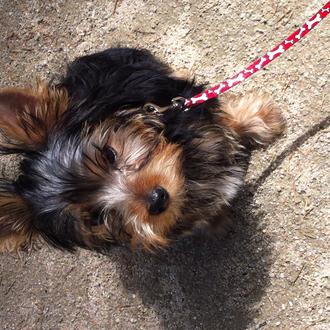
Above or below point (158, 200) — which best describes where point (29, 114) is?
below

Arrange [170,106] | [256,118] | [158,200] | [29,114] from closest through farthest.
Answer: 1. [158,200]
2. [29,114]
3. [170,106]
4. [256,118]

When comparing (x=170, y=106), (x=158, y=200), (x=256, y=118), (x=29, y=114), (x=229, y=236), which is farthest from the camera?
(x=229, y=236)

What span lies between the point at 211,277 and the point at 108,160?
134cm

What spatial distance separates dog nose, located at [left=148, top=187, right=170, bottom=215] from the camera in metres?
2.42

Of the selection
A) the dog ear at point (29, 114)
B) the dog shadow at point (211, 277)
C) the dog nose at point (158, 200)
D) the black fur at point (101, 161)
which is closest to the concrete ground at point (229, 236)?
the dog shadow at point (211, 277)

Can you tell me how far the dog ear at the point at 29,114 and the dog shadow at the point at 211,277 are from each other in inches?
54.6

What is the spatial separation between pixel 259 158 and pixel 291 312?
984mm

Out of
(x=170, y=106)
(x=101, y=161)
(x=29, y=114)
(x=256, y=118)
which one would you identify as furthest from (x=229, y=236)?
(x=29, y=114)

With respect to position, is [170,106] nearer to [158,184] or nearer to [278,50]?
[158,184]

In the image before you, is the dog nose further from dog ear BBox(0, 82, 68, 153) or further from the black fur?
dog ear BBox(0, 82, 68, 153)

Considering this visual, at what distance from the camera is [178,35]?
12.6 ft

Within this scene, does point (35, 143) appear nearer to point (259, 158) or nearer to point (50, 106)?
point (50, 106)

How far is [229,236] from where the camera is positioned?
11.4ft

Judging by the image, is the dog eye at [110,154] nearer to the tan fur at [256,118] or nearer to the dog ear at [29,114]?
the dog ear at [29,114]
